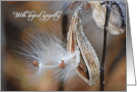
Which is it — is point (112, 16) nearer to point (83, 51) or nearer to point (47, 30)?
point (83, 51)

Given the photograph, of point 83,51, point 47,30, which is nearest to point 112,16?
point 83,51

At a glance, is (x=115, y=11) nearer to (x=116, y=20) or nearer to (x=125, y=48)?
(x=116, y=20)

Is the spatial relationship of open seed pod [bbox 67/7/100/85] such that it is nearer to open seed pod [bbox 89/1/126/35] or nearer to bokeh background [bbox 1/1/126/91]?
bokeh background [bbox 1/1/126/91]

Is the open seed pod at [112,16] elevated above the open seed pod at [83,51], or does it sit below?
above

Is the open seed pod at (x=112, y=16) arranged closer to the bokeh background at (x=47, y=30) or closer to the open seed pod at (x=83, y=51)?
the bokeh background at (x=47, y=30)

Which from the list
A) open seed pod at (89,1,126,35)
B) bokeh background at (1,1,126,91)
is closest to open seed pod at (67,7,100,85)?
bokeh background at (1,1,126,91)

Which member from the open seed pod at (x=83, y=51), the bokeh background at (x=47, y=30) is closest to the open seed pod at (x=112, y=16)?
the bokeh background at (x=47, y=30)
